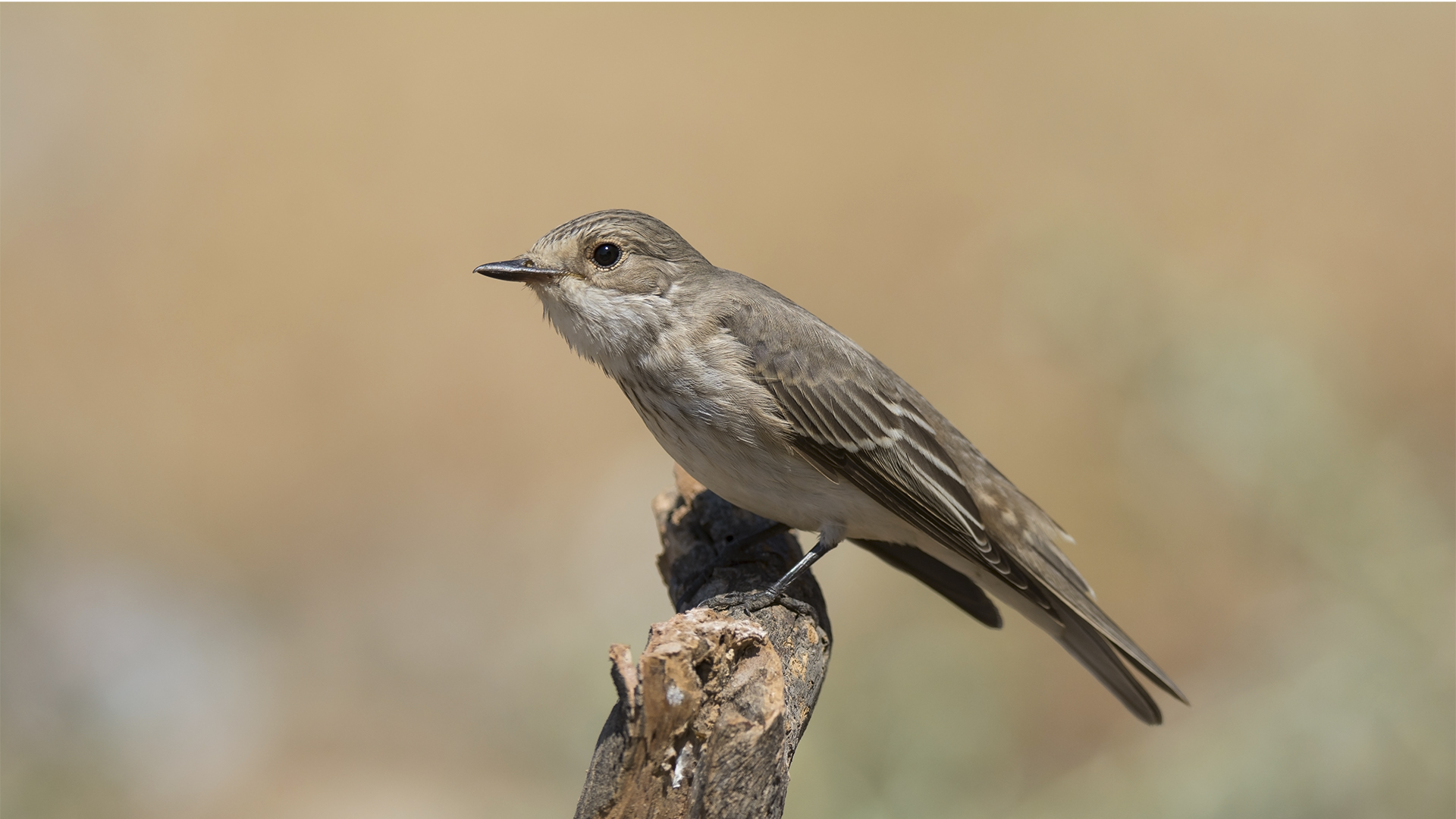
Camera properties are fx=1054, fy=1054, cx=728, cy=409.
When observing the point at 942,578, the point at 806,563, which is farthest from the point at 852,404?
the point at 942,578

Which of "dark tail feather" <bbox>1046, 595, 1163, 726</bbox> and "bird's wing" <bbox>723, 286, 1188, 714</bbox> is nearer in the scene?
"bird's wing" <bbox>723, 286, 1188, 714</bbox>

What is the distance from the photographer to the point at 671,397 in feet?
13.5

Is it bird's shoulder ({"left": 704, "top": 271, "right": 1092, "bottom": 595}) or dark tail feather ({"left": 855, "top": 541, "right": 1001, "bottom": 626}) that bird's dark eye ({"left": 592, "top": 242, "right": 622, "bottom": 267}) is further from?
dark tail feather ({"left": 855, "top": 541, "right": 1001, "bottom": 626})

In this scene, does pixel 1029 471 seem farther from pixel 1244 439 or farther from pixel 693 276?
pixel 693 276

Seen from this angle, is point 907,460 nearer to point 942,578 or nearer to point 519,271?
point 942,578

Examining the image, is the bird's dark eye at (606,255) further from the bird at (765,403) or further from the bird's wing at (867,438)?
the bird's wing at (867,438)

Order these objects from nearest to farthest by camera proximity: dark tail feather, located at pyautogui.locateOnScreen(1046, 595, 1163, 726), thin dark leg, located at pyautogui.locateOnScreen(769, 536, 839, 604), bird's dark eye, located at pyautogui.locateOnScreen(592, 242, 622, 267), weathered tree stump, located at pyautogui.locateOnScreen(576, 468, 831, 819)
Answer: weathered tree stump, located at pyautogui.locateOnScreen(576, 468, 831, 819)
thin dark leg, located at pyautogui.locateOnScreen(769, 536, 839, 604)
bird's dark eye, located at pyautogui.locateOnScreen(592, 242, 622, 267)
dark tail feather, located at pyautogui.locateOnScreen(1046, 595, 1163, 726)

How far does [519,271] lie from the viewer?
4.15 metres

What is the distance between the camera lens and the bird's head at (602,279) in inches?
166

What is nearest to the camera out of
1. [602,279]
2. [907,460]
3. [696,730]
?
[696,730]

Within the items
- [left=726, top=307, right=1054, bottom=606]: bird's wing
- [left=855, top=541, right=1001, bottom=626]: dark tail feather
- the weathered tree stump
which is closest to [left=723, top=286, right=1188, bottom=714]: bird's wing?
[left=726, top=307, right=1054, bottom=606]: bird's wing

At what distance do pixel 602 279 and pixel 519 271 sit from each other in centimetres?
34

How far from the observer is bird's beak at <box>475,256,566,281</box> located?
4137 mm

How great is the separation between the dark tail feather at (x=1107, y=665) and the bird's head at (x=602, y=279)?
2377 mm
